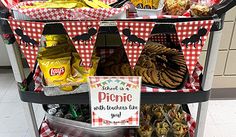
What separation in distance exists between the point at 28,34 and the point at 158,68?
543mm

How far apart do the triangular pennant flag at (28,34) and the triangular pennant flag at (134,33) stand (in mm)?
242

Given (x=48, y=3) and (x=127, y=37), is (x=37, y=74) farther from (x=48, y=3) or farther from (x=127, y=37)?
(x=127, y=37)

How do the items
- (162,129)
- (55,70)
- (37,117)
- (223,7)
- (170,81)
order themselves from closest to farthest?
(223,7), (55,70), (170,81), (162,129), (37,117)

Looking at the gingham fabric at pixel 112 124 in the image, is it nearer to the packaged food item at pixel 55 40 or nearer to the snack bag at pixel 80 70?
the snack bag at pixel 80 70

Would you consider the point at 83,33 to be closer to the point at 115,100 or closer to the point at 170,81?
Answer: the point at 115,100

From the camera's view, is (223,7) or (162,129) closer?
(223,7)

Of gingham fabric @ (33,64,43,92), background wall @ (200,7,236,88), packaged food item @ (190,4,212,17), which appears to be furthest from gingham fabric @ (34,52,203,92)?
background wall @ (200,7,236,88)

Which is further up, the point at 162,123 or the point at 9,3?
the point at 9,3

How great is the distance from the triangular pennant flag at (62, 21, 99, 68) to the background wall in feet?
3.26

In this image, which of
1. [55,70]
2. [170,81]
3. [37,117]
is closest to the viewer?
[55,70]

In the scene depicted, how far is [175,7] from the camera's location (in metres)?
0.82

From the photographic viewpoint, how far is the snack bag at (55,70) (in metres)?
0.87

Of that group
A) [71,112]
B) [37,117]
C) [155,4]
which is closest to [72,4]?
[155,4]

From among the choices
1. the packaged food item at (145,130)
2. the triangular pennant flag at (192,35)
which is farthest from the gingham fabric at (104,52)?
the triangular pennant flag at (192,35)
